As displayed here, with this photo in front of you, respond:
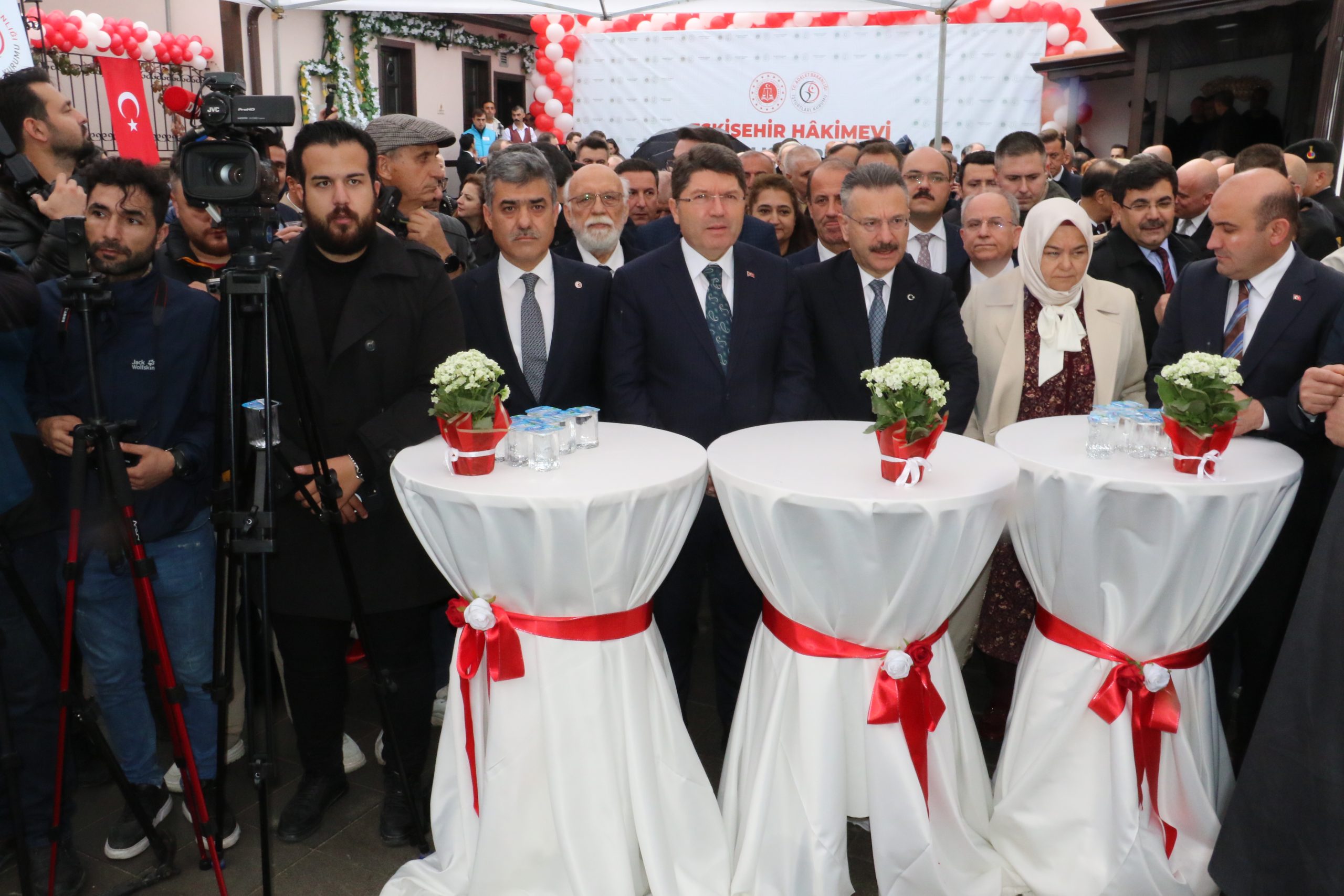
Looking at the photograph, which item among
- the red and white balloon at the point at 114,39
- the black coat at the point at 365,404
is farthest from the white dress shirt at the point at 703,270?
the red and white balloon at the point at 114,39

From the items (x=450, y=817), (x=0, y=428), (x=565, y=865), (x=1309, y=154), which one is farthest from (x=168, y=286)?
(x=1309, y=154)

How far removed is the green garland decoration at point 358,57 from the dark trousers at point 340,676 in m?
12.8

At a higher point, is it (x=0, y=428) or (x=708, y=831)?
(x=0, y=428)

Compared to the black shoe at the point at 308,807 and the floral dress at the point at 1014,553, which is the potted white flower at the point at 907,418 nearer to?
the floral dress at the point at 1014,553

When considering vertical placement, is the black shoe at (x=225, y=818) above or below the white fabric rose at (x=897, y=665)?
below

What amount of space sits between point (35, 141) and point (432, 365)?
6.19 feet

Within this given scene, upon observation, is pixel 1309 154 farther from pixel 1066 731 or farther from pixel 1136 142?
pixel 1066 731

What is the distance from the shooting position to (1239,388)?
114 inches

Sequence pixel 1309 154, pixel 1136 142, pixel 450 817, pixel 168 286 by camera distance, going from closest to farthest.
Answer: pixel 450 817 < pixel 168 286 < pixel 1309 154 < pixel 1136 142

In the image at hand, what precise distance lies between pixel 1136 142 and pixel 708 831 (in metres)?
9.15

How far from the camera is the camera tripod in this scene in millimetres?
2318

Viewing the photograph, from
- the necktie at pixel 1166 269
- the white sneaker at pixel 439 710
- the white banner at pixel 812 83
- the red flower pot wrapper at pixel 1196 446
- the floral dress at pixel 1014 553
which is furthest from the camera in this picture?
the white banner at pixel 812 83

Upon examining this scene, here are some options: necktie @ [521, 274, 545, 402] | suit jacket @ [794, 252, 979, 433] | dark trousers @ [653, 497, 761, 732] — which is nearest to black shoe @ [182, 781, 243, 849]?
dark trousers @ [653, 497, 761, 732]

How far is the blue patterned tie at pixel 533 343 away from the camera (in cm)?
311
